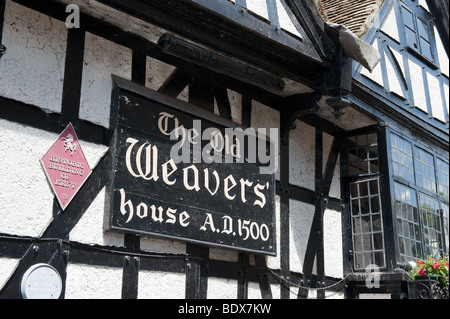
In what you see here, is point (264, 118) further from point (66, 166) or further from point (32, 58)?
point (32, 58)

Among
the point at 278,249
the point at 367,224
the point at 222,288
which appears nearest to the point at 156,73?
the point at 222,288

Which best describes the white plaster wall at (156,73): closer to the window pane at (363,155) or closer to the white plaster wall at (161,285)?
the white plaster wall at (161,285)

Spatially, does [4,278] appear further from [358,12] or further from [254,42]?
[358,12]

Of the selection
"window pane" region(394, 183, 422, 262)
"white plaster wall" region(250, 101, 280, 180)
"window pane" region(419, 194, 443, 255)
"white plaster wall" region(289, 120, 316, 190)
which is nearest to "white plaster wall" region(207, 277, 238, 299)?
"white plaster wall" region(250, 101, 280, 180)

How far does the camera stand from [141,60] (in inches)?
231

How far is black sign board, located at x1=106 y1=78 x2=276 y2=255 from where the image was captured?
215 inches

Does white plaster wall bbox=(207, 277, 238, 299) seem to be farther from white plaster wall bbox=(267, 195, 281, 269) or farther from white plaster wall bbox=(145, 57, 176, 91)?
white plaster wall bbox=(145, 57, 176, 91)

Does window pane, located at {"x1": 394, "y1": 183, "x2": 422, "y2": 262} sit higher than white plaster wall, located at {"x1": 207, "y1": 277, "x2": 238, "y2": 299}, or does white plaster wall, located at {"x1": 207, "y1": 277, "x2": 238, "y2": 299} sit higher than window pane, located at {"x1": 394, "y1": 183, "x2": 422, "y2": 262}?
window pane, located at {"x1": 394, "y1": 183, "x2": 422, "y2": 262}

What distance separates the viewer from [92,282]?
509cm

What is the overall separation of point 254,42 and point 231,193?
150cm

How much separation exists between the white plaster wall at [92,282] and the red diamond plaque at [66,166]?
0.53 meters

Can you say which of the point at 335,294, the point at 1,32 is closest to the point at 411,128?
the point at 335,294

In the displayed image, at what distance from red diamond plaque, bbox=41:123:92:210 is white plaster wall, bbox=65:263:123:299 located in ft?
1.74

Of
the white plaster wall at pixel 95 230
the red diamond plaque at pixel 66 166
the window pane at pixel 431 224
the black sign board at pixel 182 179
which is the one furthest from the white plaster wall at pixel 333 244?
the red diamond plaque at pixel 66 166
